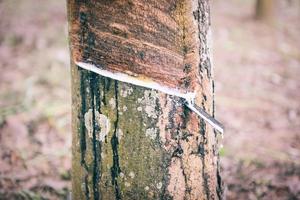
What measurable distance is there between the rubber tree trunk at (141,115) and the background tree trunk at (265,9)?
6.42m

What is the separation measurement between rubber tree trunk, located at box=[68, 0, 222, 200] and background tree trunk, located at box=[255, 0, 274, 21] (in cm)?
642

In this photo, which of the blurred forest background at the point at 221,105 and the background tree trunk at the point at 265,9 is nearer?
the blurred forest background at the point at 221,105

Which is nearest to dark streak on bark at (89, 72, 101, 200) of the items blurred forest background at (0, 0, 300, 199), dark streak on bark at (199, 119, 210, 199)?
dark streak on bark at (199, 119, 210, 199)

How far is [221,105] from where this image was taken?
3.88 m

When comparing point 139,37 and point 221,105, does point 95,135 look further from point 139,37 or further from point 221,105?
point 221,105

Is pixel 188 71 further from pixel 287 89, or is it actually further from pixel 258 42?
pixel 258 42

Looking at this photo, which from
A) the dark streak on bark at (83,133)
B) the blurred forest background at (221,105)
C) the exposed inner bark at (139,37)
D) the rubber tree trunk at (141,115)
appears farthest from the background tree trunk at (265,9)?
the dark streak on bark at (83,133)

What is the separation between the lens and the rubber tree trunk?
109cm

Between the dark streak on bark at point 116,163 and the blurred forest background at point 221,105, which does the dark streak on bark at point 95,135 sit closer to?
the dark streak on bark at point 116,163

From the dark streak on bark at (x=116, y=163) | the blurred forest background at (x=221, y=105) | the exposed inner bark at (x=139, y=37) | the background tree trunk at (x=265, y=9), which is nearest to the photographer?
the exposed inner bark at (x=139, y=37)

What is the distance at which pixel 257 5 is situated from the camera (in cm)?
723

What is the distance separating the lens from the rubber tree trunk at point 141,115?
1.09m

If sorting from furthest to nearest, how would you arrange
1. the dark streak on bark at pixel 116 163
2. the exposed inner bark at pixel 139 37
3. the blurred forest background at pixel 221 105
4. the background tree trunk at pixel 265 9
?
the background tree trunk at pixel 265 9
the blurred forest background at pixel 221 105
the dark streak on bark at pixel 116 163
the exposed inner bark at pixel 139 37

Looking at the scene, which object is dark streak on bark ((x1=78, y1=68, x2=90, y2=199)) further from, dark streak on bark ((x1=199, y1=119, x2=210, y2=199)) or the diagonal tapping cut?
dark streak on bark ((x1=199, y1=119, x2=210, y2=199))
